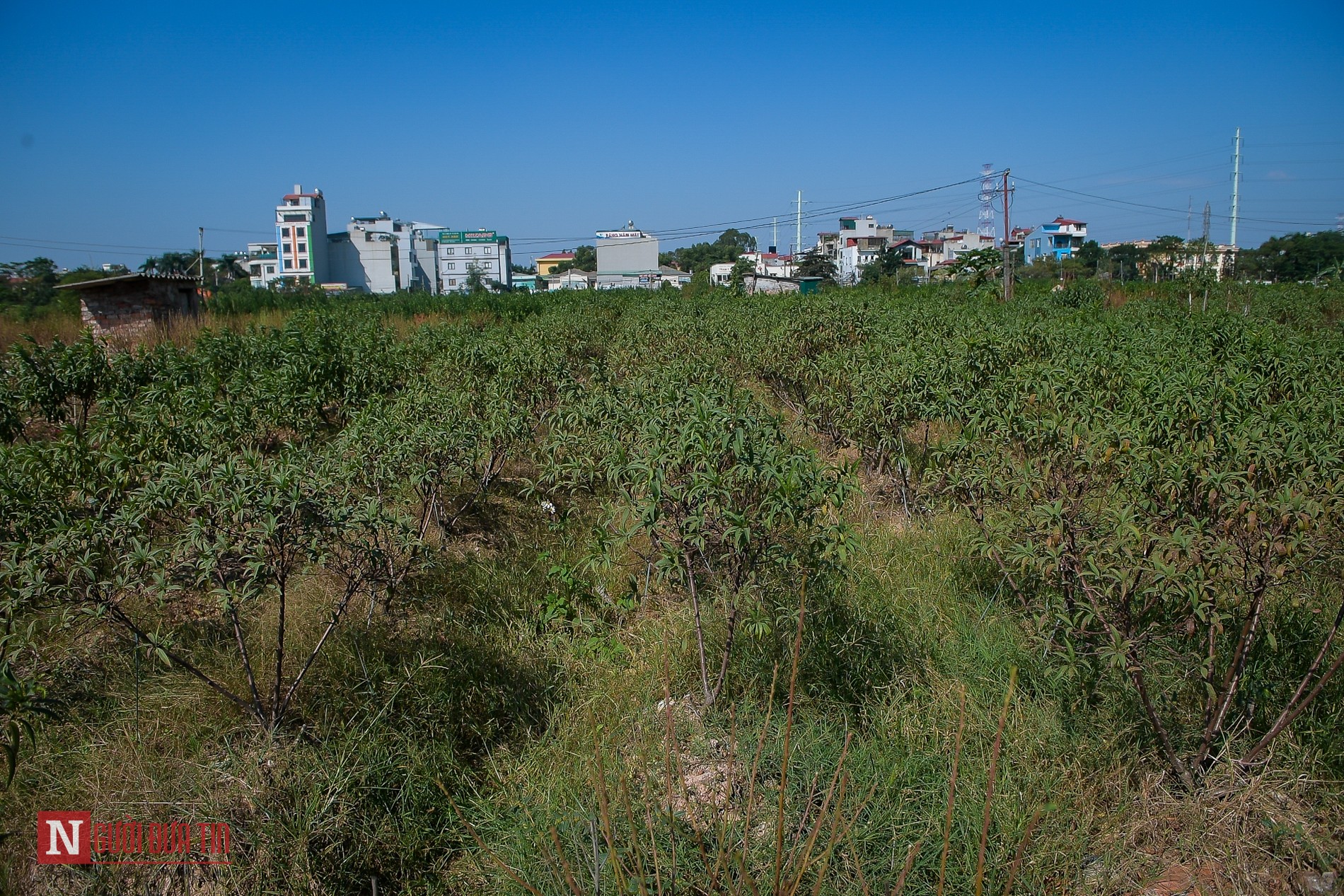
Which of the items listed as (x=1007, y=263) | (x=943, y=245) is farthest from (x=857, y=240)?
(x=1007, y=263)

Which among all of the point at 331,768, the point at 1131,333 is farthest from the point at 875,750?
the point at 1131,333

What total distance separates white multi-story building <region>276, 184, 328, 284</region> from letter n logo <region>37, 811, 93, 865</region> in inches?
2422

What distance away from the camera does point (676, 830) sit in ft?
8.63

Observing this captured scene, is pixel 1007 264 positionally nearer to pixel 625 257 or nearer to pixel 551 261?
pixel 625 257

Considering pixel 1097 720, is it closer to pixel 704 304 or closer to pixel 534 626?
pixel 534 626

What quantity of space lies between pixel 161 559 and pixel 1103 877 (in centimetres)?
356

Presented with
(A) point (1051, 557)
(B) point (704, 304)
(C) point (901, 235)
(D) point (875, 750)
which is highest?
(C) point (901, 235)

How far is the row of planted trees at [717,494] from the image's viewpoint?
2879mm

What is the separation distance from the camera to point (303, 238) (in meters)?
60.2

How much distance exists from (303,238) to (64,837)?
6564cm

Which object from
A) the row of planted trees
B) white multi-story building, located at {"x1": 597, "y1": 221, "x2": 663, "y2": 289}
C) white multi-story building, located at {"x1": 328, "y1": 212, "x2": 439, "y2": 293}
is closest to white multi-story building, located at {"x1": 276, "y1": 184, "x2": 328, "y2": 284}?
white multi-story building, located at {"x1": 328, "y1": 212, "x2": 439, "y2": 293}

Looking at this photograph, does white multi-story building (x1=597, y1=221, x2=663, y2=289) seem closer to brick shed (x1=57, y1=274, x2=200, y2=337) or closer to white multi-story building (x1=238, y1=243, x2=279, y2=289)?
white multi-story building (x1=238, y1=243, x2=279, y2=289)

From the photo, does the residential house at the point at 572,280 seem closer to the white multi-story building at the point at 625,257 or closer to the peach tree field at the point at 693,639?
the white multi-story building at the point at 625,257

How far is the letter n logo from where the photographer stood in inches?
109
